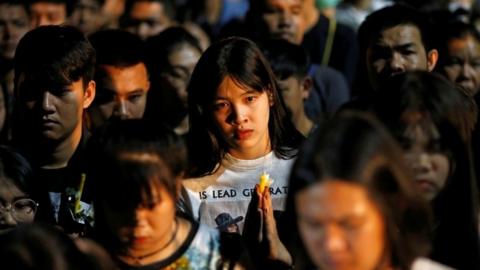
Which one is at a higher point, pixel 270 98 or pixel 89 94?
pixel 270 98

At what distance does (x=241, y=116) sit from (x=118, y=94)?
5.43ft

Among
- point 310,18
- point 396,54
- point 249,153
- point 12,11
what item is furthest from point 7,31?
point 249,153

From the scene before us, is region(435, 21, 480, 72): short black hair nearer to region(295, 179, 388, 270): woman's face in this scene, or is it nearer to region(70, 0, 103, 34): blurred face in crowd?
region(70, 0, 103, 34): blurred face in crowd

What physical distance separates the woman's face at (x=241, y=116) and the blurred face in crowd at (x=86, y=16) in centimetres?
410

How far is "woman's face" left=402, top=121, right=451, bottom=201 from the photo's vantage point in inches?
192

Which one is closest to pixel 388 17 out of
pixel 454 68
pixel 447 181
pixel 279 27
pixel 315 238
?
pixel 454 68

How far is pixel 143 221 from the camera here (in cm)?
481

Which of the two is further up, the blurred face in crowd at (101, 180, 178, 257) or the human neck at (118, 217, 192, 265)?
the blurred face in crowd at (101, 180, 178, 257)

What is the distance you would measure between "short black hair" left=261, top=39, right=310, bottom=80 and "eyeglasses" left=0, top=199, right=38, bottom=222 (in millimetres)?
2390

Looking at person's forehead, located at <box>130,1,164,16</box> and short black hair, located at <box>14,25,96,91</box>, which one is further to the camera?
person's forehead, located at <box>130,1,164,16</box>

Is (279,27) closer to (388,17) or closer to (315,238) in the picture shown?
(388,17)

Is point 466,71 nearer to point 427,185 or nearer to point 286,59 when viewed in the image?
point 286,59

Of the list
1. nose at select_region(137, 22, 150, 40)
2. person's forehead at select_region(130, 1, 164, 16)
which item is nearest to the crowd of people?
nose at select_region(137, 22, 150, 40)

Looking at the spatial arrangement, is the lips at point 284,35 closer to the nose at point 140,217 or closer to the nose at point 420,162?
the nose at point 420,162
